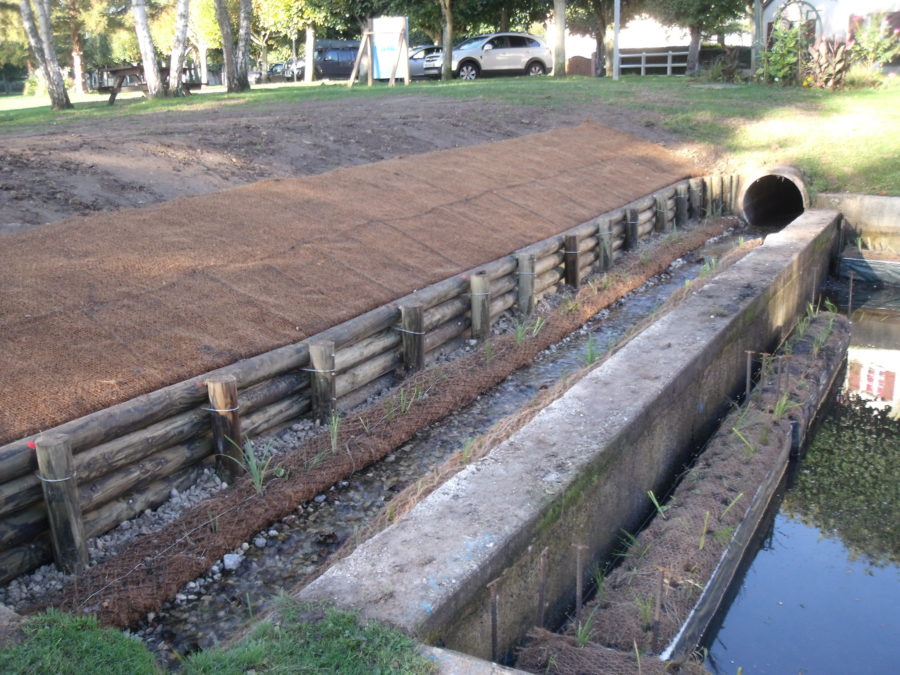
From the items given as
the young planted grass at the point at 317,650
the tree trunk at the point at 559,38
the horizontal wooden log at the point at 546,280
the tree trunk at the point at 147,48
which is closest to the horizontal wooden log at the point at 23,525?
the young planted grass at the point at 317,650

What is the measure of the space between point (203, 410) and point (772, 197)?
45.1 feet

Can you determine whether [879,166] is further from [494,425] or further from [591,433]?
[591,433]

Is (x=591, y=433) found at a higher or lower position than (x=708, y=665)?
higher

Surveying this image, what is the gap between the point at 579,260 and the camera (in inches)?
443

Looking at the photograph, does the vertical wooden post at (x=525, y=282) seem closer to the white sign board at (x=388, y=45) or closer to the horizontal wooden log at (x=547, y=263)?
the horizontal wooden log at (x=547, y=263)

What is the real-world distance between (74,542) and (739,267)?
7309 millimetres

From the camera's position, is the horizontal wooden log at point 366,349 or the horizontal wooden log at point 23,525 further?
the horizontal wooden log at point 366,349

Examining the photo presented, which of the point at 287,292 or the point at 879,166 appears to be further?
the point at 879,166

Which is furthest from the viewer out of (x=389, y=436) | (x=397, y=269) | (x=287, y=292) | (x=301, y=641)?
(x=397, y=269)

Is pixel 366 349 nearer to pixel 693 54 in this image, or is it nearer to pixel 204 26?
pixel 693 54

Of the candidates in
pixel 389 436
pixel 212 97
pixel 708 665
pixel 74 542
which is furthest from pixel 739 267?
pixel 212 97

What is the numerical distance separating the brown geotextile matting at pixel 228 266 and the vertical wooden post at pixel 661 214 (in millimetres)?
1335

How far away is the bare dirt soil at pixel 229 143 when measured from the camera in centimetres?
958

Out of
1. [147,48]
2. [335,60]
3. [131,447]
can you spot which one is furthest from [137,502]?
[335,60]
